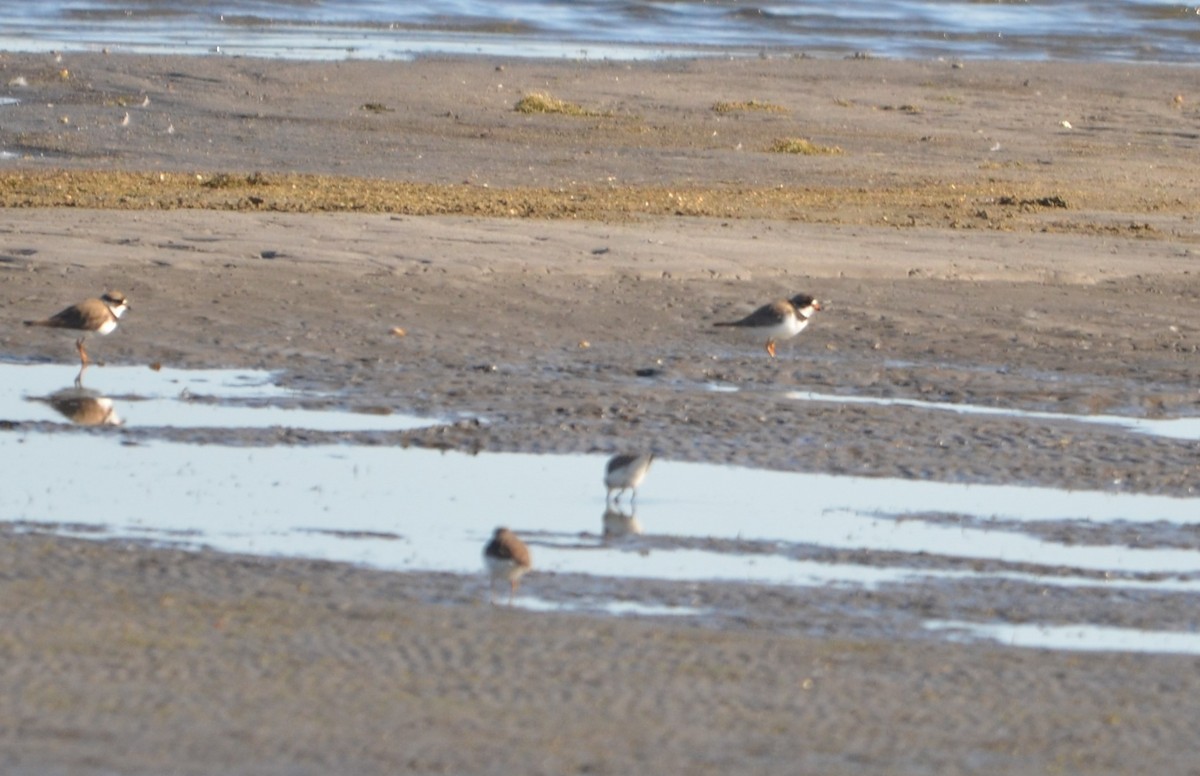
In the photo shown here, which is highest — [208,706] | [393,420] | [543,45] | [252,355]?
[543,45]

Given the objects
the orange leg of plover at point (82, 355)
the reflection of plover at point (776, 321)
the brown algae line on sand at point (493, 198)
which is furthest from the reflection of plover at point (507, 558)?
the brown algae line on sand at point (493, 198)

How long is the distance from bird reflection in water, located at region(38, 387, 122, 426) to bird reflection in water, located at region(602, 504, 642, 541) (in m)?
2.76

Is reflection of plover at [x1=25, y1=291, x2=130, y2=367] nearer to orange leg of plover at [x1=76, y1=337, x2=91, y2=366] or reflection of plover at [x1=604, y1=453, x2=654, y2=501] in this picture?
orange leg of plover at [x1=76, y1=337, x2=91, y2=366]

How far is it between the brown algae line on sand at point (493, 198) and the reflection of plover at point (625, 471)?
25.8ft

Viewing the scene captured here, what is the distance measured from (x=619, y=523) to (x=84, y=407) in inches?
132

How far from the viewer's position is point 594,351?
40.8 feet

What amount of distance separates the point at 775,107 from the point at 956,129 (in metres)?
2.49

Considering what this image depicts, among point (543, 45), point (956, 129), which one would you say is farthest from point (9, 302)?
point (543, 45)

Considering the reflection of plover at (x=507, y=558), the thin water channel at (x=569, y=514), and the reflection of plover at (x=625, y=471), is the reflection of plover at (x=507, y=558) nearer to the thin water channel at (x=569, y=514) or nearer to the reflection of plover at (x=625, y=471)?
the thin water channel at (x=569, y=514)

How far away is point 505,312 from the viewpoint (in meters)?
13.4

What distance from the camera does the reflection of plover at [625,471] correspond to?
28.2ft

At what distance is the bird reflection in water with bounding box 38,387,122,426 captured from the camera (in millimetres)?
10216

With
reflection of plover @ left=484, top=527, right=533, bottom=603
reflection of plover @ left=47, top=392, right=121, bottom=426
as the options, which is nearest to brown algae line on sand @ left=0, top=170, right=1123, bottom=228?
reflection of plover @ left=47, top=392, right=121, bottom=426

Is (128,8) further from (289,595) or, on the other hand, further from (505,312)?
(289,595)
